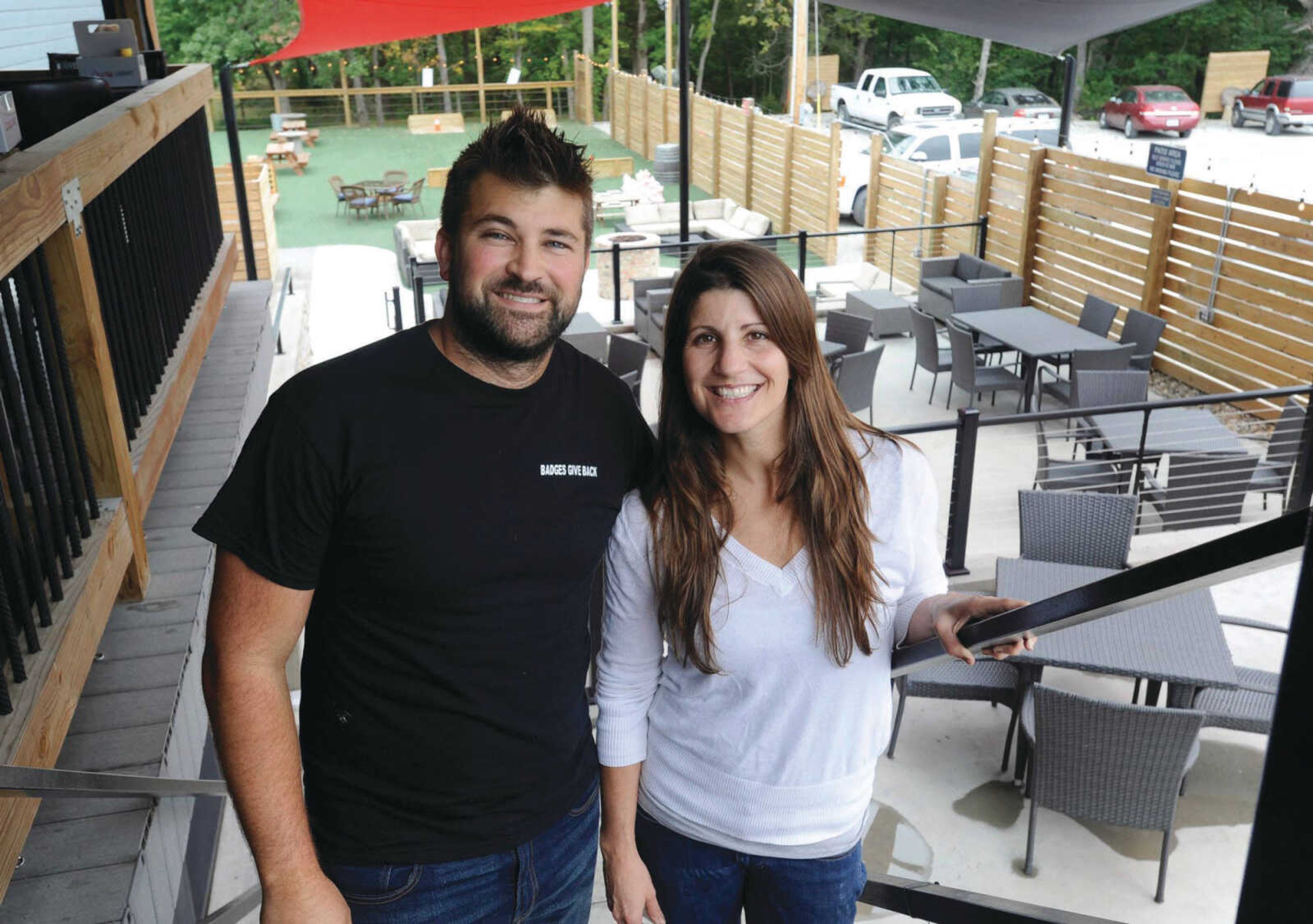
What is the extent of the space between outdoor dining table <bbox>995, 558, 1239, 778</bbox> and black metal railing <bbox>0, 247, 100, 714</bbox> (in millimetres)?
2958

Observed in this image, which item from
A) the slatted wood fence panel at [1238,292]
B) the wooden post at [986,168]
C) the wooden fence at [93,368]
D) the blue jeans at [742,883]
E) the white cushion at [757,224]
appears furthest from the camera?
the white cushion at [757,224]

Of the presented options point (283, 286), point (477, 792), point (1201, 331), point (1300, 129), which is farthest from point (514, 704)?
point (1300, 129)

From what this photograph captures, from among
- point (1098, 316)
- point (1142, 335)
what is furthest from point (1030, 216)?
point (1142, 335)

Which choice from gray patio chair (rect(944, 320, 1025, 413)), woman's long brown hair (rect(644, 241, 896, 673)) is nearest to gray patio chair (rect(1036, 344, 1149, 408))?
gray patio chair (rect(944, 320, 1025, 413))

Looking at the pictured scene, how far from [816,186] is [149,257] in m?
13.0

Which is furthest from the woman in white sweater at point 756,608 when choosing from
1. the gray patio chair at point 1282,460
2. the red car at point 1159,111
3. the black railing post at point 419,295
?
the red car at point 1159,111

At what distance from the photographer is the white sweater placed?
174cm

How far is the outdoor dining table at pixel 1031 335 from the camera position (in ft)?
27.7

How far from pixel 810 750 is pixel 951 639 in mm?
374

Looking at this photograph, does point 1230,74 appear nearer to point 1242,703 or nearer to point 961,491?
point 961,491

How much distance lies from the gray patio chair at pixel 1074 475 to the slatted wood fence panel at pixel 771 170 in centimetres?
1043

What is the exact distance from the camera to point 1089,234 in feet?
35.4

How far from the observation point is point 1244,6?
3303 centimetres

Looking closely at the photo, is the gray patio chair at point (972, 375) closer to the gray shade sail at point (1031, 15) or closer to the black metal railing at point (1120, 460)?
the black metal railing at point (1120, 460)
